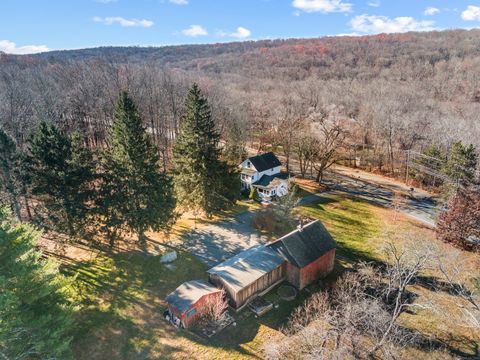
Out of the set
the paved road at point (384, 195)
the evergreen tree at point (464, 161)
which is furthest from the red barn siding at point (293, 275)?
the evergreen tree at point (464, 161)

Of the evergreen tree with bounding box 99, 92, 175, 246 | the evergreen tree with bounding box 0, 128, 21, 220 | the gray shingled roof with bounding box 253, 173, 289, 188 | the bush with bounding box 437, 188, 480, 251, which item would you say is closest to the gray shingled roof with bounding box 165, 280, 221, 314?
the evergreen tree with bounding box 99, 92, 175, 246

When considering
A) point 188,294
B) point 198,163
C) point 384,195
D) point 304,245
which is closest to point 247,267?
point 188,294

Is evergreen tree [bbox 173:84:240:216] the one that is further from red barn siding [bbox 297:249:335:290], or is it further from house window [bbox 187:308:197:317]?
house window [bbox 187:308:197:317]

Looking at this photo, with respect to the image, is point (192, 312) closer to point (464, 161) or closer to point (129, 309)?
point (129, 309)

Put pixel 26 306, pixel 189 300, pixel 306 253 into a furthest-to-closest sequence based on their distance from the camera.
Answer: pixel 306 253
pixel 189 300
pixel 26 306

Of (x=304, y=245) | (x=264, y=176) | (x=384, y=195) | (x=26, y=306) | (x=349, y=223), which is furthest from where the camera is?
(x=384, y=195)
